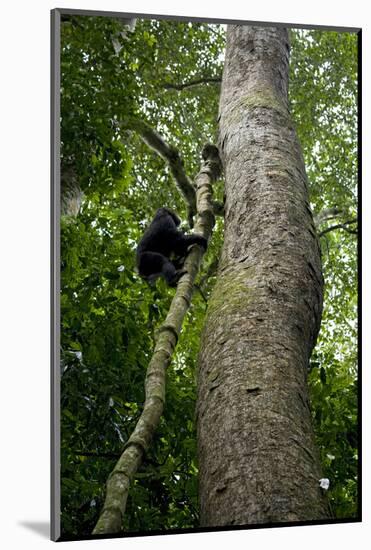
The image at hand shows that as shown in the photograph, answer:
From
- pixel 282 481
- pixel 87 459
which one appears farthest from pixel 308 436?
pixel 87 459

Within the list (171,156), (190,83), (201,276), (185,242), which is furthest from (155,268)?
(190,83)

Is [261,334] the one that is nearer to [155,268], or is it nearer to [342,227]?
[342,227]

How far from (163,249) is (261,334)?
2.19 metres

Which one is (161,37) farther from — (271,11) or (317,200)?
(317,200)

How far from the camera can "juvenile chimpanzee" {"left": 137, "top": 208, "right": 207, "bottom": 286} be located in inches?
230

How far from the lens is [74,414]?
16.2 ft

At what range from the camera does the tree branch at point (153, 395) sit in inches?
146

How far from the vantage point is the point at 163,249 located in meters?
6.13

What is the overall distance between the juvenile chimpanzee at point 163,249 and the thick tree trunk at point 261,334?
2.74 ft

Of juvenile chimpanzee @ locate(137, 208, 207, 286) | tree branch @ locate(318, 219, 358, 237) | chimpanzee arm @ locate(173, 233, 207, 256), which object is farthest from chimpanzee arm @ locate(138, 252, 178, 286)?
tree branch @ locate(318, 219, 358, 237)

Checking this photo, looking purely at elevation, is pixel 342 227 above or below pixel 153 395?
above

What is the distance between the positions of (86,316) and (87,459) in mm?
856

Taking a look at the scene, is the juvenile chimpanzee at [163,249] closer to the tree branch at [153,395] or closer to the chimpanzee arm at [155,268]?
the chimpanzee arm at [155,268]

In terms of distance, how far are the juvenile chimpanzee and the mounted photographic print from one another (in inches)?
0.8
